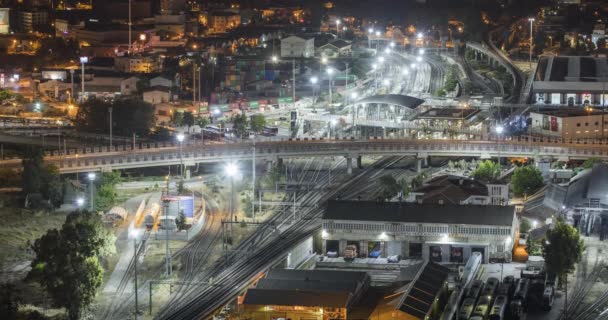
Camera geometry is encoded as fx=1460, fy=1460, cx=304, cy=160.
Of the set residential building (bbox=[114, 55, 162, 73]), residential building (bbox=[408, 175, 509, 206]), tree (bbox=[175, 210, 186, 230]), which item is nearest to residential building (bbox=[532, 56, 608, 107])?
residential building (bbox=[408, 175, 509, 206])

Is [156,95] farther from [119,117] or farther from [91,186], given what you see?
[91,186]

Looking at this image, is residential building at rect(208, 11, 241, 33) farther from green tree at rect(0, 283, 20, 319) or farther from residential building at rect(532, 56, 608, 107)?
green tree at rect(0, 283, 20, 319)

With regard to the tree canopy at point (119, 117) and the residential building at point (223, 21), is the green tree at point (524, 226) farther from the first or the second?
the residential building at point (223, 21)

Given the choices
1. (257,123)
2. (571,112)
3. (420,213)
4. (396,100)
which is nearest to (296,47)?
(396,100)

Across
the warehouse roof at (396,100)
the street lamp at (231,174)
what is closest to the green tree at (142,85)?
the warehouse roof at (396,100)

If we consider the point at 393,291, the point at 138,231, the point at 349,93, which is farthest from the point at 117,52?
the point at 393,291

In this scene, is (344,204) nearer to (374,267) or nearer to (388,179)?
(374,267)

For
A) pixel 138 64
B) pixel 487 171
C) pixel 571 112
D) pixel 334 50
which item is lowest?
pixel 487 171
